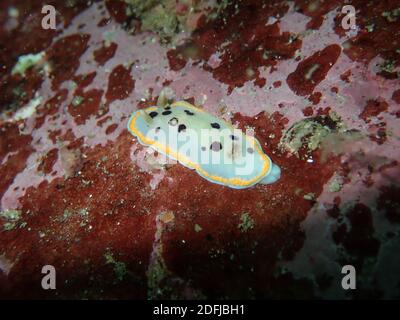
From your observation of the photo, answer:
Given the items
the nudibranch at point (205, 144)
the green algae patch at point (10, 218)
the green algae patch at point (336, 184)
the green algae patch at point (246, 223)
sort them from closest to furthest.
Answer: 1. the green algae patch at point (336, 184)
2. the green algae patch at point (246, 223)
3. the nudibranch at point (205, 144)
4. the green algae patch at point (10, 218)

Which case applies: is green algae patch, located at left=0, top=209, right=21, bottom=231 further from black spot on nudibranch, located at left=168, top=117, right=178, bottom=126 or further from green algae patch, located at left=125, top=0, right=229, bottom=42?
green algae patch, located at left=125, top=0, right=229, bottom=42

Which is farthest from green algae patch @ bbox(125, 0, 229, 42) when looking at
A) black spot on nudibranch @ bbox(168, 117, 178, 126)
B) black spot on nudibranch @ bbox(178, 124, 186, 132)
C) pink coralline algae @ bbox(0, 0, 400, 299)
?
black spot on nudibranch @ bbox(178, 124, 186, 132)

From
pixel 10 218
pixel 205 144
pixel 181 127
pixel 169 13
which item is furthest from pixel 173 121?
pixel 10 218

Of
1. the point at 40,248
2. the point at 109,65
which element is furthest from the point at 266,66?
the point at 40,248

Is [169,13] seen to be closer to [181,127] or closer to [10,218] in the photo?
[181,127]

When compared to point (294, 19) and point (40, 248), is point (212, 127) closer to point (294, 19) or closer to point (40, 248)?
point (294, 19)

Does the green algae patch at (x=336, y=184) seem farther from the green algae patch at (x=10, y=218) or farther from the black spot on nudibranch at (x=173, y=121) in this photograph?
the green algae patch at (x=10, y=218)

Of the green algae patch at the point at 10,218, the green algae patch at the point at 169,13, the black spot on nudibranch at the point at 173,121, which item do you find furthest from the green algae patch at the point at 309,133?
the green algae patch at the point at 10,218
